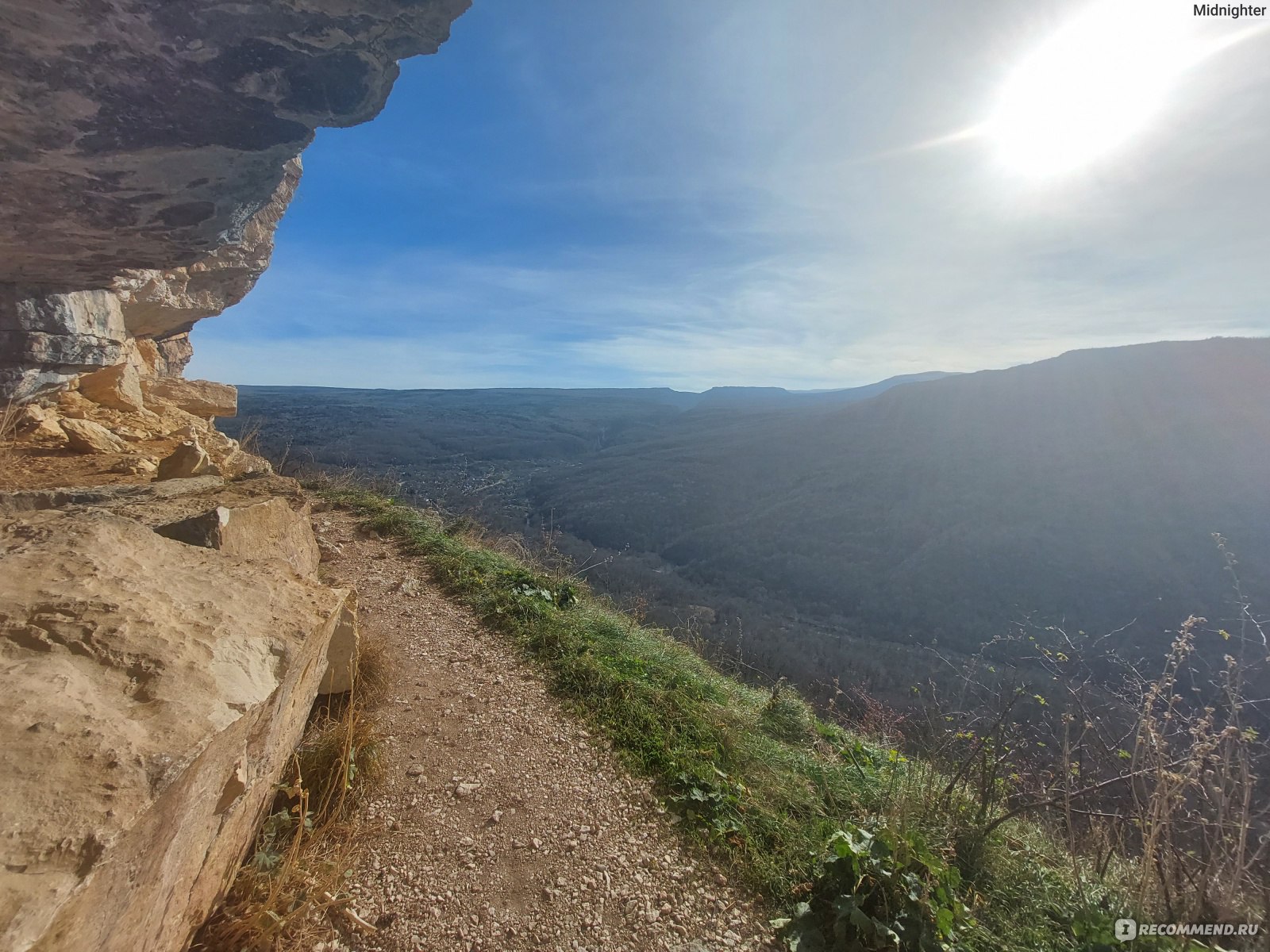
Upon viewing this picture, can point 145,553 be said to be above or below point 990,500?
above

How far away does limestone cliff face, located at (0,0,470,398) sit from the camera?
7.02 ft

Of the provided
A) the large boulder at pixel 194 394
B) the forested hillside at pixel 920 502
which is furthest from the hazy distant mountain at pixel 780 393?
the large boulder at pixel 194 394

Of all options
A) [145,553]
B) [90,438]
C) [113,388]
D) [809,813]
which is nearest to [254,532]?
[145,553]

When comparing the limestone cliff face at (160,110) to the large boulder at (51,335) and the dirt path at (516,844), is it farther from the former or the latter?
the dirt path at (516,844)

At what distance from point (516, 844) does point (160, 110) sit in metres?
4.08

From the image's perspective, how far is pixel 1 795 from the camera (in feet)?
4.58

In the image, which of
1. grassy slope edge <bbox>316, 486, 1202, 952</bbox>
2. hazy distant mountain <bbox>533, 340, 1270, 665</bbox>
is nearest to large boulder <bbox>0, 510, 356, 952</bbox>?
grassy slope edge <bbox>316, 486, 1202, 952</bbox>

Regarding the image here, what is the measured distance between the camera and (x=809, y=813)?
3545 mm

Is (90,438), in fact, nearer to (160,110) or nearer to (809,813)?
(160,110)

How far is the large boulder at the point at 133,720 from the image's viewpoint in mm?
1409

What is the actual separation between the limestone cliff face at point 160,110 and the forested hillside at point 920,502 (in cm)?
1200

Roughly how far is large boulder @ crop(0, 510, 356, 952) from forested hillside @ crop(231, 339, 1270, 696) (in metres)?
12.8

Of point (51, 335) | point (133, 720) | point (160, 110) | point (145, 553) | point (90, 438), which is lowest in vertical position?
point (133, 720)

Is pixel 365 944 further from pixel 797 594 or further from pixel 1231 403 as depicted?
pixel 1231 403
